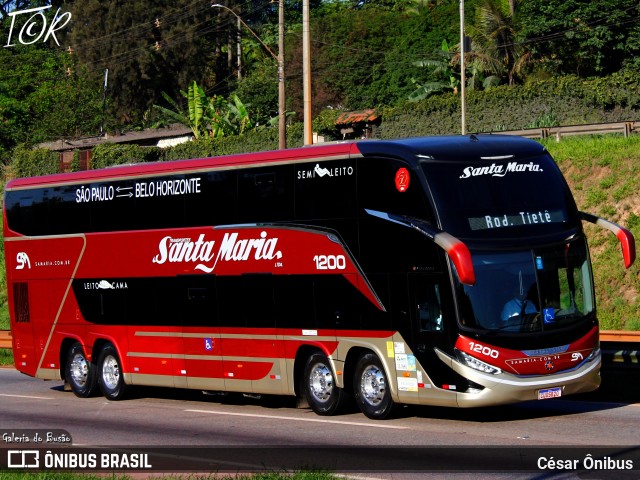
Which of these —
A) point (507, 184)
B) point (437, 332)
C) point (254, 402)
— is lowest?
point (254, 402)

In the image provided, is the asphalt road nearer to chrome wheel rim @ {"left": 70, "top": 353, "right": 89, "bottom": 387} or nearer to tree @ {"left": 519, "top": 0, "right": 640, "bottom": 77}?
chrome wheel rim @ {"left": 70, "top": 353, "right": 89, "bottom": 387}

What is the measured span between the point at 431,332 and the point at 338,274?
6.85 feet

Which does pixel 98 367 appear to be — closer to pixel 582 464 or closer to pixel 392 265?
pixel 392 265

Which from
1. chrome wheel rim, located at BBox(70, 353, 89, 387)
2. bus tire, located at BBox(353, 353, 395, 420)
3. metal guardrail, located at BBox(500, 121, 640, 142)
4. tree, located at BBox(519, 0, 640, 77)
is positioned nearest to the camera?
bus tire, located at BBox(353, 353, 395, 420)

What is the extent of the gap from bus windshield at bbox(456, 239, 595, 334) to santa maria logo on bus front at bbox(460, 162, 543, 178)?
1241 mm

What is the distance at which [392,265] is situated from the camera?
16.6 m

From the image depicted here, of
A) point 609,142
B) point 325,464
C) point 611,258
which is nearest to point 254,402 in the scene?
point 325,464

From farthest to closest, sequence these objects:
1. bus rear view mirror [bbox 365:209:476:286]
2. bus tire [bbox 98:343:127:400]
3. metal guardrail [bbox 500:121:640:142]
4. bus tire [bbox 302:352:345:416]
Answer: metal guardrail [bbox 500:121:640:142] < bus tire [bbox 98:343:127:400] < bus tire [bbox 302:352:345:416] < bus rear view mirror [bbox 365:209:476:286]

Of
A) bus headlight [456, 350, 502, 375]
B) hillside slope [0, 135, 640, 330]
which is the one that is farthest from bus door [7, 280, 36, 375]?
hillside slope [0, 135, 640, 330]

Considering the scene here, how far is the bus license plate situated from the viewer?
15570 mm

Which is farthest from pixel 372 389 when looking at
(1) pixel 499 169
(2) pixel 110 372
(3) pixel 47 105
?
(3) pixel 47 105

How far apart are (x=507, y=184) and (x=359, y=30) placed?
6397cm

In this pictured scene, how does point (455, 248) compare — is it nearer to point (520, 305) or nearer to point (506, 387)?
point (520, 305)

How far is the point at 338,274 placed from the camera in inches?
689
